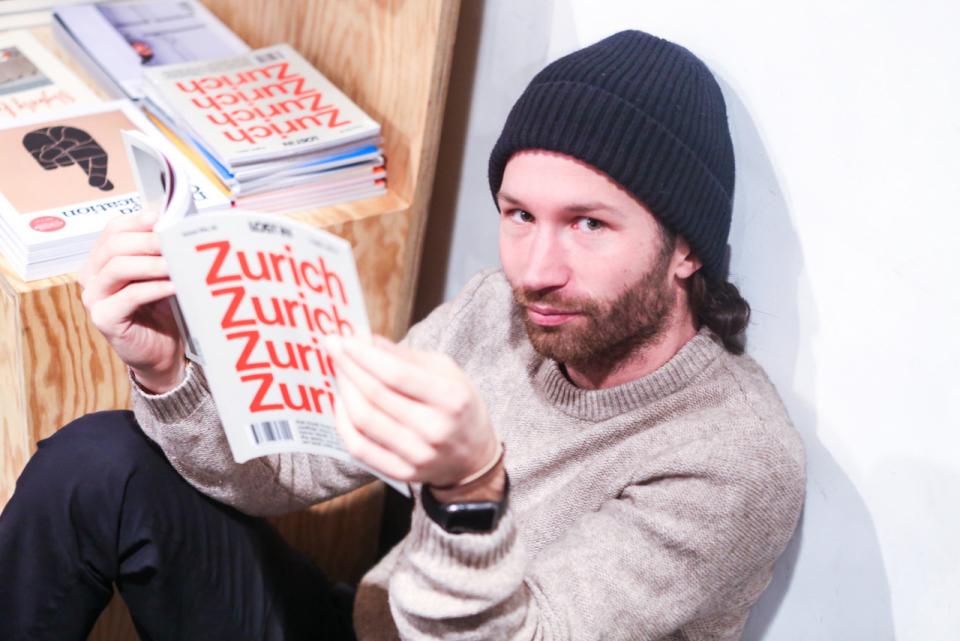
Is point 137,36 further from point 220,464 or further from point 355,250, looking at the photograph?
point 220,464

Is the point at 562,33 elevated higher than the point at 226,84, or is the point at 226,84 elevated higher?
the point at 562,33

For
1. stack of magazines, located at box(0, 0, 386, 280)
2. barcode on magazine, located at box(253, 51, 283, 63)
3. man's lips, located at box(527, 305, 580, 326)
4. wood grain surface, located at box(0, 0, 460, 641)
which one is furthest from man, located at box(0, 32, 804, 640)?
barcode on magazine, located at box(253, 51, 283, 63)

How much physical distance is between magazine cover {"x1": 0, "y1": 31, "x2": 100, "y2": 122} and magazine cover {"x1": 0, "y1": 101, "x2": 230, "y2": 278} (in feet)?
0.22

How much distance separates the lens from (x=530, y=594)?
114cm

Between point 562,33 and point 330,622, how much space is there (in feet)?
2.58

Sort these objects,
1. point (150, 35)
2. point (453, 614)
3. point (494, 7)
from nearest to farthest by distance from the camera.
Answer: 1. point (453, 614)
2. point (494, 7)
3. point (150, 35)

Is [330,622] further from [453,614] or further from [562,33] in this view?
[562,33]

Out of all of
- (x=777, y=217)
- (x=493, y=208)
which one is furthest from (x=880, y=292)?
(x=493, y=208)

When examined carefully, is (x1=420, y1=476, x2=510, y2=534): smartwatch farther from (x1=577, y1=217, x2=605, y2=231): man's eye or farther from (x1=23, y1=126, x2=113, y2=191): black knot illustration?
(x1=23, y1=126, x2=113, y2=191): black knot illustration

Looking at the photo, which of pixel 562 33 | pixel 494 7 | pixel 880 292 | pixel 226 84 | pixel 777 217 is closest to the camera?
pixel 880 292

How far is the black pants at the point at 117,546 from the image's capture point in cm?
137

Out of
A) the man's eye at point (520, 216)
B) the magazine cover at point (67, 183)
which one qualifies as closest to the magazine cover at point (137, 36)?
the magazine cover at point (67, 183)

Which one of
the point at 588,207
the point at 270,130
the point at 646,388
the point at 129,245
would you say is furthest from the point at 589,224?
the point at 270,130

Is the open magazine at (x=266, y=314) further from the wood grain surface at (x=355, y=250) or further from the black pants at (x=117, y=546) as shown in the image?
the wood grain surface at (x=355, y=250)
